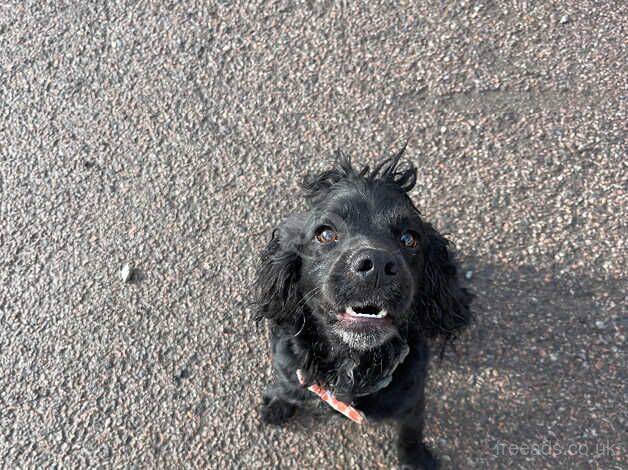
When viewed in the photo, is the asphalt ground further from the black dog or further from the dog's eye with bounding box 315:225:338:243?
the dog's eye with bounding box 315:225:338:243

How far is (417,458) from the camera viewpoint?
2.57 m

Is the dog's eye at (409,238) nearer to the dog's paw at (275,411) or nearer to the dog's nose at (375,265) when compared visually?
the dog's nose at (375,265)

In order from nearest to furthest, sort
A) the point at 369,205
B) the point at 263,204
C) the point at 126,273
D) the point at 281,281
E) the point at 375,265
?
→ 1. the point at 375,265
2. the point at 369,205
3. the point at 281,281
4. the point at 126,273
5. the point at 263,204

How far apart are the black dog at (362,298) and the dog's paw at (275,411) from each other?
0.13 metres

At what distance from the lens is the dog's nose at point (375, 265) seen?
1.82 meters

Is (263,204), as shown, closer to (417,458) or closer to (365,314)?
(365,314)

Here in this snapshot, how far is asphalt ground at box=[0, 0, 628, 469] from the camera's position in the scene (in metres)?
2.74

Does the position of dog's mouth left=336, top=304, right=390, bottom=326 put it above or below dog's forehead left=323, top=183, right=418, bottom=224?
below

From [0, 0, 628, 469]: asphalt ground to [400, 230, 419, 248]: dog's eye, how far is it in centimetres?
99

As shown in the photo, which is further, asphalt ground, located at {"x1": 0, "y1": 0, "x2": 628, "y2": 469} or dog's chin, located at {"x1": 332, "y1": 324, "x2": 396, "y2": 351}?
asphalt ground, located at {"x1": 0, "y1": 0, "x2": 628, "y2": 469}

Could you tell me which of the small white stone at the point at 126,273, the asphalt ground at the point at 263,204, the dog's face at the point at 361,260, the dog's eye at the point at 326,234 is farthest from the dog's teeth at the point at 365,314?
the small white stone at the point at 126,273

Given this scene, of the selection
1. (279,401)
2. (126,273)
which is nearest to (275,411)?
(279,401)

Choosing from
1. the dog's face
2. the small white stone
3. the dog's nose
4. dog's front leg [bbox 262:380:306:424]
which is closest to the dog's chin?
the dog's face

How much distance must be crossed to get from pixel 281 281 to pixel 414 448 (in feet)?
3.49
